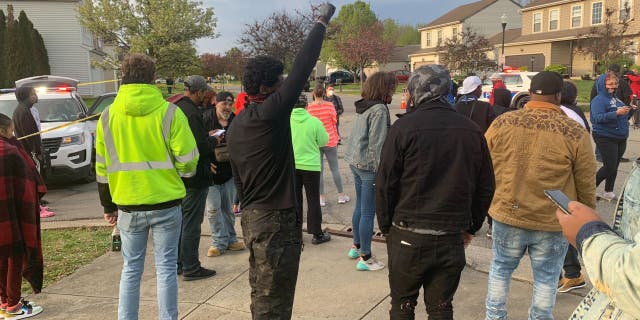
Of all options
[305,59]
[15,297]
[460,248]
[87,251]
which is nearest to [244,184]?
[305,59]

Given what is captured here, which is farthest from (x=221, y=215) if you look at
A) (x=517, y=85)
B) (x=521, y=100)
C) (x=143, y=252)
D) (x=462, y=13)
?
(x=462, y=13)

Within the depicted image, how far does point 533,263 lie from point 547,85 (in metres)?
1.21

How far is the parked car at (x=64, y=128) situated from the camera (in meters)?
9.30

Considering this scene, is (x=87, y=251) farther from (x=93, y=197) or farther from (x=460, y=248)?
(x=460, y=248)

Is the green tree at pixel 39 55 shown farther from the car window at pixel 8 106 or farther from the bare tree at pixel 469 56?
the bare tree at pixel 469 56

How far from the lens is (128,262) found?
3383 mm

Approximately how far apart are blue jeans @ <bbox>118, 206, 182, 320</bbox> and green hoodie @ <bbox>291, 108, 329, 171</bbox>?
2.05 metres

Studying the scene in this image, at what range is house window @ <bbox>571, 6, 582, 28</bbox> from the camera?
38062 mm

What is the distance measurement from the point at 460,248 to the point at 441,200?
0.31 metres

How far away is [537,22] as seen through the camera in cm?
4231

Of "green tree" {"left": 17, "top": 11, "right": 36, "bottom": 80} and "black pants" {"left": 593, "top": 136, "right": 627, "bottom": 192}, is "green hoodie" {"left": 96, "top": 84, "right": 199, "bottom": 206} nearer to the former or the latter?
"black pants" {"left": 593, "top": 136, "right": 627, "bottom": 192}

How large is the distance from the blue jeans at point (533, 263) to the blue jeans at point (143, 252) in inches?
89.7

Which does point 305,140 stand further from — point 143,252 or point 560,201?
point 560,201

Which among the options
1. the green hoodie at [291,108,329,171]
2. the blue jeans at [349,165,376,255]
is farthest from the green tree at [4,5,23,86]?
the blue jeans at [349,165,376,255]
